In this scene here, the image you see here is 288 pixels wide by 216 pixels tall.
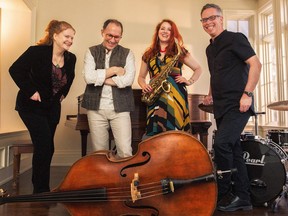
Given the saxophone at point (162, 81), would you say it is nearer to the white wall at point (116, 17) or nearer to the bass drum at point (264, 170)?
the bass drum at point (264, 170)

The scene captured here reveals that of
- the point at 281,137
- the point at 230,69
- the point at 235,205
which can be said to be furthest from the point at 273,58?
the point at 235,205

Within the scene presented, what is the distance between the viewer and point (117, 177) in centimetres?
140

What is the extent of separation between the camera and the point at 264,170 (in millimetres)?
1962

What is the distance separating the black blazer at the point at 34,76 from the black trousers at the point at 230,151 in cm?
140

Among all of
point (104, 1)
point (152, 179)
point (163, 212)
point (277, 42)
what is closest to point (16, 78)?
point (152, 179)

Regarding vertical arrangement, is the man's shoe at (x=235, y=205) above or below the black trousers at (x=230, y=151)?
below

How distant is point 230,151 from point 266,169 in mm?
373

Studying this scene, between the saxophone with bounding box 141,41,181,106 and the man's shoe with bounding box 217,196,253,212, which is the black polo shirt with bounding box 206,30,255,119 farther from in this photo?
the man's shoe with bounding box 217,196,253,212

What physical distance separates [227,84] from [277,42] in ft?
8.95

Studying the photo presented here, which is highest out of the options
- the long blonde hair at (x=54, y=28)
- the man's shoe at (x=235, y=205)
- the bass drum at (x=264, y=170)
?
the long blonde hair at (x=54, y=28)

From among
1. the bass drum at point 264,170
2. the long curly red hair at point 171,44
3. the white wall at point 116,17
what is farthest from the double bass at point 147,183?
the white wall at point 116,17

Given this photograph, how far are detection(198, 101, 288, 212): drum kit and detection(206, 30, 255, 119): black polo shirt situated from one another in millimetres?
406

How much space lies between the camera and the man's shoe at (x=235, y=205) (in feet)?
6.06

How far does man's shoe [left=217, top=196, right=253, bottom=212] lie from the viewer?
1.85 metres
